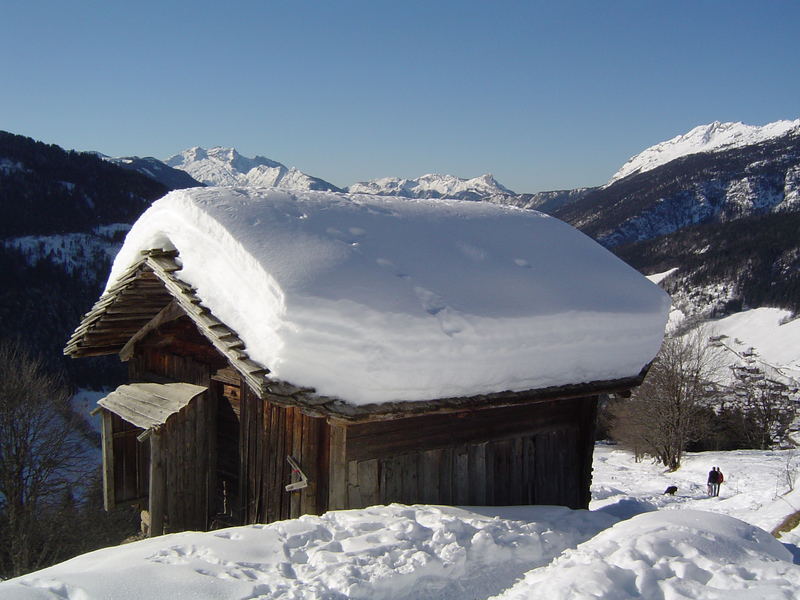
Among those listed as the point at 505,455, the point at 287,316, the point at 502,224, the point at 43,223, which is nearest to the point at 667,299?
the point at 502,224

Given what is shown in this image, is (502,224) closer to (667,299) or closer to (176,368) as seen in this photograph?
(667,299)

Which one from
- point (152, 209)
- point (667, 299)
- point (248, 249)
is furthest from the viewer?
point (667, 299)

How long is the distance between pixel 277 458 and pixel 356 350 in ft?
5.82

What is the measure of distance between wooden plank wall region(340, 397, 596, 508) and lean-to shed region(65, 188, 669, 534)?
18mm

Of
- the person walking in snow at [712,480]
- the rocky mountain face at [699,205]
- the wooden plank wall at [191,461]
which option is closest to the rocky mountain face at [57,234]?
the person walking in snow at [712,480]

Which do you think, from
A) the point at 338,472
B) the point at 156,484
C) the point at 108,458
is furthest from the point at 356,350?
the point at 108,458

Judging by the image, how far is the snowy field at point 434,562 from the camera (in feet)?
10.9

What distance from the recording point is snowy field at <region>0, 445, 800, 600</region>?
3.32m

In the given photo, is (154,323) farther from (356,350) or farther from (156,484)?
(356,350)

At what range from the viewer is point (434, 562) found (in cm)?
397

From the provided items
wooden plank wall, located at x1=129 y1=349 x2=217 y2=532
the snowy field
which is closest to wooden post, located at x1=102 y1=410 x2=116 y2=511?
wooden plank wall, located at x1=129 y1=349 x2=217 y2=532

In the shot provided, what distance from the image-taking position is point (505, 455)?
6.29 metres

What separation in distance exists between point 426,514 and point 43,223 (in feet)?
282

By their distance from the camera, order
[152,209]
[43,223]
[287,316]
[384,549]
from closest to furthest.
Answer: [384,549] → [287,316] → [152,209] → [43,223]
